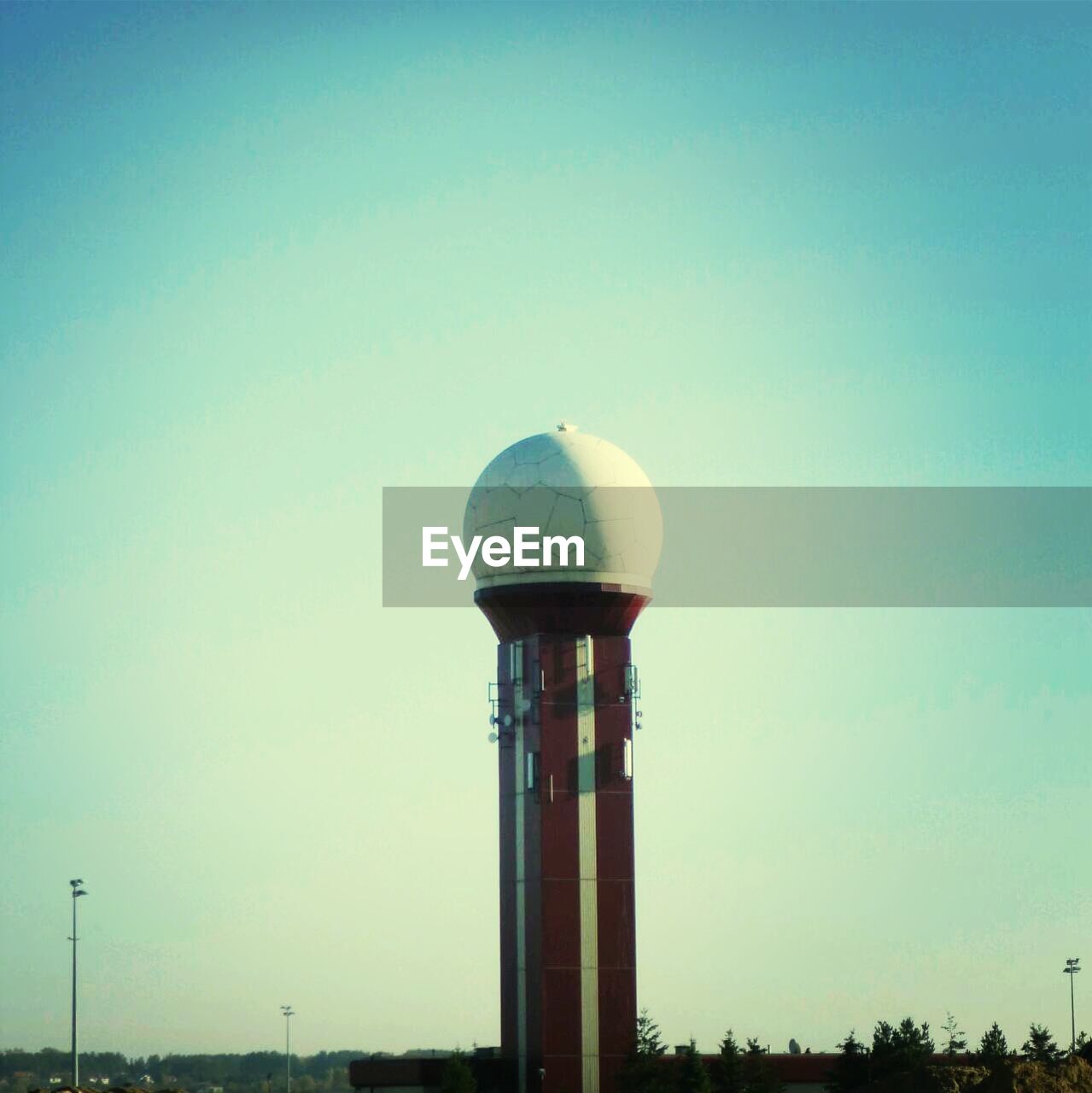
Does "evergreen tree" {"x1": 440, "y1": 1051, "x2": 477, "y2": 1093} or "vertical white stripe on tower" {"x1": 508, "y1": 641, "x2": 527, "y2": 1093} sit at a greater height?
"vertical white stripe on tower" {"x1": 508, "y1": 641, "x2": 527, "y2": 1093}

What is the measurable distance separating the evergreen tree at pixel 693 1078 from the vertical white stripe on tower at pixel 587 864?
287cm

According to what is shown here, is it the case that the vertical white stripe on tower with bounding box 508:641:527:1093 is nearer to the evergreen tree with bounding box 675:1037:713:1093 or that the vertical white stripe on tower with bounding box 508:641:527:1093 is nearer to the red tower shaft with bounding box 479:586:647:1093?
the red tower shaft with bounding box 479:586:647:1093

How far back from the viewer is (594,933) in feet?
232

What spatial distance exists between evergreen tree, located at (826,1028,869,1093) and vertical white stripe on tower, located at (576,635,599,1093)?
29.2ft

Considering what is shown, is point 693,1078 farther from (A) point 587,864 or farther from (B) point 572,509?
(B) point 572,509

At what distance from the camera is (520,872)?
71938 mm

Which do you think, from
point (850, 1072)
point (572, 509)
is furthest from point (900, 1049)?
point (572, 509)

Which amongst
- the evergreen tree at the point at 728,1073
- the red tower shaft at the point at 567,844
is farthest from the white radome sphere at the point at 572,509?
the evergreen tree at the point at 728,1073

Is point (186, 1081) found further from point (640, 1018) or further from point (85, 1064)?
point (640, 1018)

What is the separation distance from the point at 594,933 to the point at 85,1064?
65701mm

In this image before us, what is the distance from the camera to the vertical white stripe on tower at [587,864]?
69875 millimetres

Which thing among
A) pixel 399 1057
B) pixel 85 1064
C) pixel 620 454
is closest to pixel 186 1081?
pixel 85 1064

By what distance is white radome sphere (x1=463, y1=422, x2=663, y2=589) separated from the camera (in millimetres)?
72500

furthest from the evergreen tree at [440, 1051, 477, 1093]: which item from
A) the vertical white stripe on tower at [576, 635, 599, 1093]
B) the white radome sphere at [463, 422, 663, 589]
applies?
the white radome sphere at [463, 422, 663, 589]
